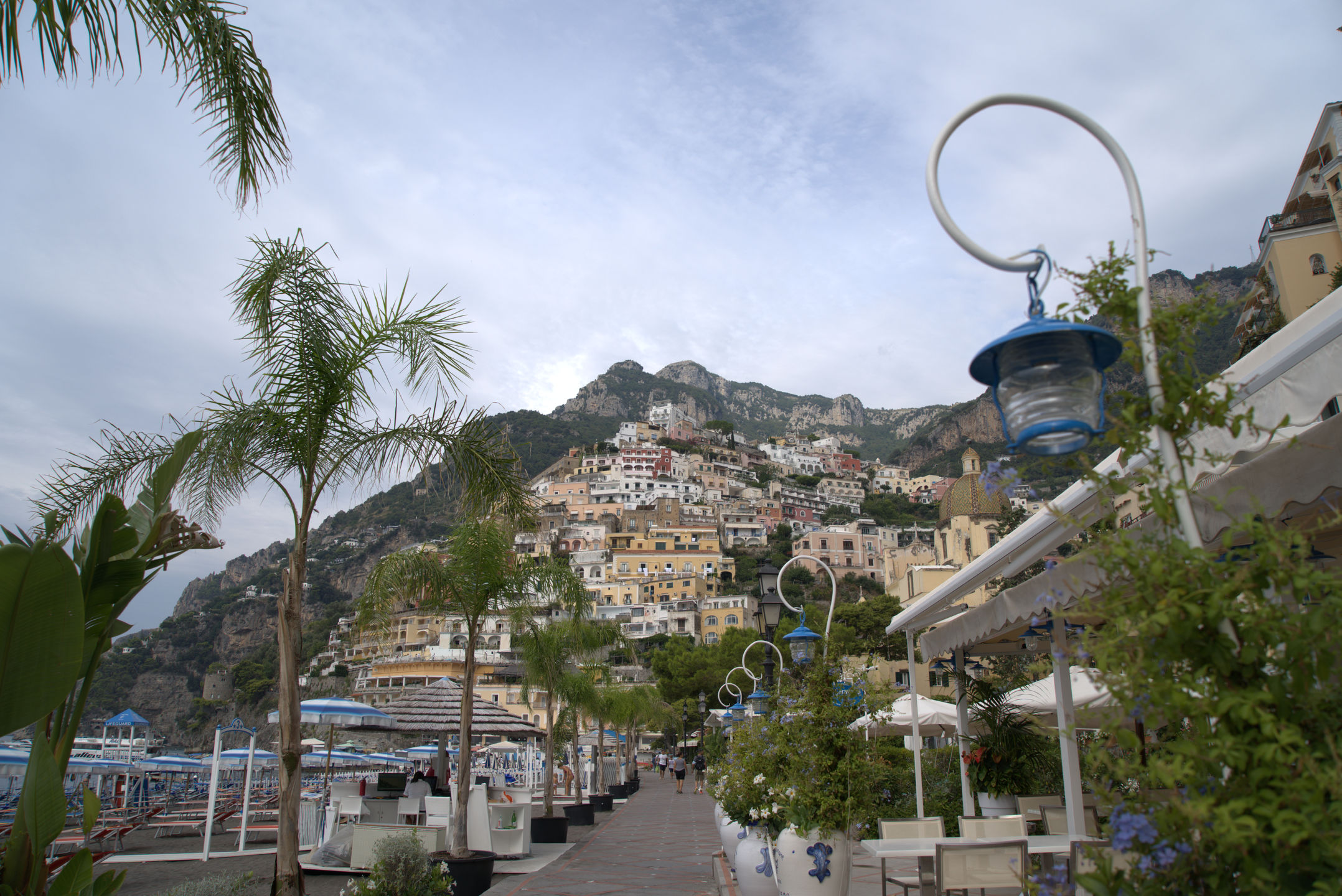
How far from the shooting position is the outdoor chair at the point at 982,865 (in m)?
5.15

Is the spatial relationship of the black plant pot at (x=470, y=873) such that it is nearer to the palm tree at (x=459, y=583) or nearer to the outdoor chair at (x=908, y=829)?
the palm tree at (x=459, y=583)

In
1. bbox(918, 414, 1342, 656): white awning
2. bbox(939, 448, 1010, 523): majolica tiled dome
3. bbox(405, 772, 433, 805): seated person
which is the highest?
bbox(939, 448, 1010, 523): majolica tiled dome

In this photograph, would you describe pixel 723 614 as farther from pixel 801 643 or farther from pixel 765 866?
pixel 765 866

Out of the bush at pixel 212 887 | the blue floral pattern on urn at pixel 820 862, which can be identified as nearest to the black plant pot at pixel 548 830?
the bush at pixel 212 887

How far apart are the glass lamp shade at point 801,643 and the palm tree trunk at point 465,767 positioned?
10.9 ft

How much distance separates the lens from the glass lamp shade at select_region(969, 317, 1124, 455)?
2.37 meters

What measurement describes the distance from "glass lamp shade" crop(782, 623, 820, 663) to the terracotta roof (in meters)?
4.41

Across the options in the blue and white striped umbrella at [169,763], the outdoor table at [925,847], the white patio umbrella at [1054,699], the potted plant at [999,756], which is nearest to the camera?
the outdoor table at [925,847]

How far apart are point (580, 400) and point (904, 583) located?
440 feet

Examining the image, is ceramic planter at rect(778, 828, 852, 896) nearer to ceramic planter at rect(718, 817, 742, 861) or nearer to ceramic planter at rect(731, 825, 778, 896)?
ceramic planter at rect(731, 825, 778, 896)

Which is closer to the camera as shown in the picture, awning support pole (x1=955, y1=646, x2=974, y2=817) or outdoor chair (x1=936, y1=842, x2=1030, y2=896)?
outdoor chair (x1=936, y1=842, x2=1030, y2=896)

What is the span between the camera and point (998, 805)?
871 cm

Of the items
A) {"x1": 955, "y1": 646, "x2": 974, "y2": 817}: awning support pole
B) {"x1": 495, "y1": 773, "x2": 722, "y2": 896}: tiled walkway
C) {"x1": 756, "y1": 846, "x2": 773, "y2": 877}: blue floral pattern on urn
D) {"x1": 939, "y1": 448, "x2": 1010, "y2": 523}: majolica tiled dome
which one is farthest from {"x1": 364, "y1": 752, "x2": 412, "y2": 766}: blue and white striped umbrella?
{"x1": 939, "y1": 448, "x2": 1010, "y2": 523}: majolica tiled dome

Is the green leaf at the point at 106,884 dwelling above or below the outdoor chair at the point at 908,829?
above
